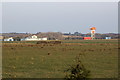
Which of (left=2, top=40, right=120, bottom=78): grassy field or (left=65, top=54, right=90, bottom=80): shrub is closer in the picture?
(left=65, top=54, right=90, bottom=80): shrub

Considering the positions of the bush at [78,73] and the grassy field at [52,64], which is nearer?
the bush at [78,73]

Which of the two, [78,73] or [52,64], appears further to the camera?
[52,64]

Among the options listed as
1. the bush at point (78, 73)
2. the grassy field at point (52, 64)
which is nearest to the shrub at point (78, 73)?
the bush at point (78, 73)

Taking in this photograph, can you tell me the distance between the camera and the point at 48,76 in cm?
1309

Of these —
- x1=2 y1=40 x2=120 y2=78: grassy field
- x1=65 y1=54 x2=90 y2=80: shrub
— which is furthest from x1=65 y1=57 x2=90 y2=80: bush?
x1=2 y1=40 x2=120 y2=78: grassy field

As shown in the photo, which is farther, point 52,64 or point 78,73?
point 52,64

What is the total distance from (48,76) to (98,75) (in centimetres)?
276

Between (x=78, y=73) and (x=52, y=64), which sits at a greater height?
(x=78, y=73)

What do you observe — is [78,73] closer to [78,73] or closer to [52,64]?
[78,73]

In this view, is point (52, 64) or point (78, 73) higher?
point (78, 73)

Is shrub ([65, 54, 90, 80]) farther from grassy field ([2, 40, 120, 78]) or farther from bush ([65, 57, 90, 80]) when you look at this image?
grassy field ([2, 40, 120, 78])

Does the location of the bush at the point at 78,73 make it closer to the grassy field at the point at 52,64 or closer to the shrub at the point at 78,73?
the shrub at the point at 78,73

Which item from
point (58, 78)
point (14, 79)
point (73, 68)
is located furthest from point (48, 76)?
point (73, 68)

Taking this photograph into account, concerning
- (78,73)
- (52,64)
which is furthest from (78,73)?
(52,64)
